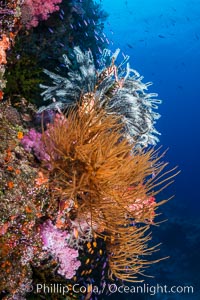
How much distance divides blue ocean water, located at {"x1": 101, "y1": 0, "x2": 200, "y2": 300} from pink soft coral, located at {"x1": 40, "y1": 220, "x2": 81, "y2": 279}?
7.31m

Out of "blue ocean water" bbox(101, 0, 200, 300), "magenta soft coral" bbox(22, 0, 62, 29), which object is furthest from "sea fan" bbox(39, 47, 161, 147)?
"blue ocean water" bbox(101, 0, 200, 300)

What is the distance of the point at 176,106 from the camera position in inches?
4176

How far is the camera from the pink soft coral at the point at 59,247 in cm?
423

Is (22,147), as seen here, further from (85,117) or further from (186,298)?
(186,298)

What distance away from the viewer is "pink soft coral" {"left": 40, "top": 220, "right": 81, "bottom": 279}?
4.23 metres

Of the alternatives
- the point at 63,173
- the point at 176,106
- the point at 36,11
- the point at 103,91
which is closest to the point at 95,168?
the point at 63,173

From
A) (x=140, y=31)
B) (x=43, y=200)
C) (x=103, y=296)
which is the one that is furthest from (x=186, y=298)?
(x=140, y=31)

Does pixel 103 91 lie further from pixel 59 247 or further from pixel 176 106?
pixel 176 106

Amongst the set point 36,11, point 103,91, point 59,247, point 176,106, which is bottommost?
point 59,247

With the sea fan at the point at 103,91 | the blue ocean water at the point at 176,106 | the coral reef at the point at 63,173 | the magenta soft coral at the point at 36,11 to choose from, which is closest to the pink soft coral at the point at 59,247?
the coral reef at the point at 63,173

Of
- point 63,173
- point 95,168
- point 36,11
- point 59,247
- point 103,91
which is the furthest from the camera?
point 36,11

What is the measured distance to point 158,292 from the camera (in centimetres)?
1695

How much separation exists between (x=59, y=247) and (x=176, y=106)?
4186 inches

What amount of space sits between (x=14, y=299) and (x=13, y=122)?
241cm
